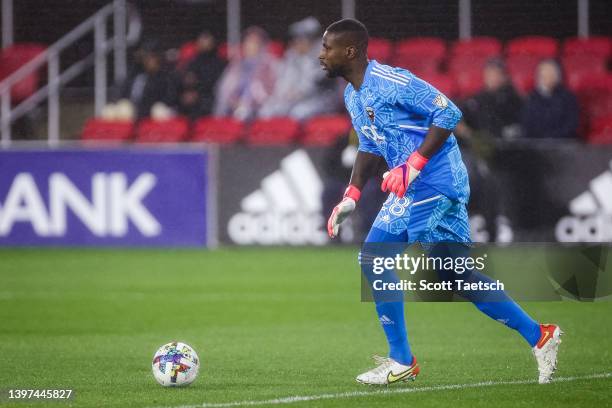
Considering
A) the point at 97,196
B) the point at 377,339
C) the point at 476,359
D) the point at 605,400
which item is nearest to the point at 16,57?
the point at 97,196

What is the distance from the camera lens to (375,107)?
22.4 feet

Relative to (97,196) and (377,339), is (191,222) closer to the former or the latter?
(97,196)

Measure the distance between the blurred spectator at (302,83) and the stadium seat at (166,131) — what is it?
3.62 feet

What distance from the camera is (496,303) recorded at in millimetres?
6785

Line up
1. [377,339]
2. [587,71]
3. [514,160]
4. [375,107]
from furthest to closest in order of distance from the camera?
1. [587,71]
2. [514,160]
3. [377,339]
4. [375,107]

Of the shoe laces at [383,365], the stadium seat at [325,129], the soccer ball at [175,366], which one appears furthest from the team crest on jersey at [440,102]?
the stadium seat at [325,129]

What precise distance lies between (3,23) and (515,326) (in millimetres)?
13129

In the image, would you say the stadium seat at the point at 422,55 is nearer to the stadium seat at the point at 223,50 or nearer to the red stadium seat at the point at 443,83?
the red stadium seat at the point at 443,83

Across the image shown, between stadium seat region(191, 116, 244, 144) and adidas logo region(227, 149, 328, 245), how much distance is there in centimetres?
125

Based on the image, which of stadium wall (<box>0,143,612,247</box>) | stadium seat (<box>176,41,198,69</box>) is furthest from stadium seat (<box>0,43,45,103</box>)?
stadium wall (<box>0,143,612,247</box>)

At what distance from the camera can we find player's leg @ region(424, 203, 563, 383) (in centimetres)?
674

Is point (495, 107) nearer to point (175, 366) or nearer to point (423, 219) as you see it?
Answer: point (423, 219)

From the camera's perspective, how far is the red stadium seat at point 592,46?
1689 centimetres

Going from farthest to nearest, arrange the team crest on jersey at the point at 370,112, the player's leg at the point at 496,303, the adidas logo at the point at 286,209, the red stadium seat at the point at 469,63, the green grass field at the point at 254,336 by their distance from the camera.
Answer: the red stadium seat at the point at 469,63 < the adidas logo at the point at 286,209 < the team crest on jersey at the point at 370,112 < the player's leg at the point at 496,303 < the green grass field at the point at 254,336
